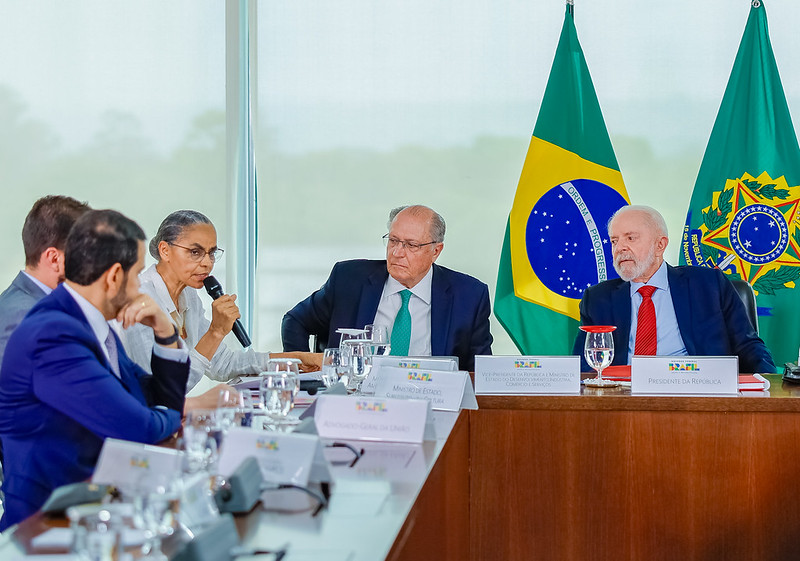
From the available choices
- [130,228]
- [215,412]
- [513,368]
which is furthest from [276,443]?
[513,368]

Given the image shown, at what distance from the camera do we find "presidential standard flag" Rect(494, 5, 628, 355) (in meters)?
4.52

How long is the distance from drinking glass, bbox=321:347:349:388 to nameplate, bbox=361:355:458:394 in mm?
83

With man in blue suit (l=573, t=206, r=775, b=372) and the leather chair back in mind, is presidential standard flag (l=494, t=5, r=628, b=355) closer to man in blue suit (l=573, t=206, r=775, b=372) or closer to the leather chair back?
man in blue suit (l=573, t=206, r=775, b=372)

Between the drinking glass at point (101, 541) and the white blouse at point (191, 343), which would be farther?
the white blouse at point (191, 343)

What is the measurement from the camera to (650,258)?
3705mm

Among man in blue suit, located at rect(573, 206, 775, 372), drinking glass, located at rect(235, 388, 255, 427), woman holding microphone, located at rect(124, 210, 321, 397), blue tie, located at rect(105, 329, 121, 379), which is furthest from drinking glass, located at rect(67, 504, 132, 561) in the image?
man in blue suit, located at rect(573, 206, 775, 372)

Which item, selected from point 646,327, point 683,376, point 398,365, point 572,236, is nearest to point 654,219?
point 646,327

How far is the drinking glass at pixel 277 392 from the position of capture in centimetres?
188

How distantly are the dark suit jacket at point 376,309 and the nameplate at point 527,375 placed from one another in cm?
73

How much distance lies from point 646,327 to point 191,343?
1.80 meters

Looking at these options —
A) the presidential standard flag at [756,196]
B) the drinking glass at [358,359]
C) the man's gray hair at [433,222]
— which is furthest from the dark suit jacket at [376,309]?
the presidential standard flag at [756,196]

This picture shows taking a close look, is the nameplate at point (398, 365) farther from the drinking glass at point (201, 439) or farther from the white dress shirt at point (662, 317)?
the white dress shirt at point (662, 317)

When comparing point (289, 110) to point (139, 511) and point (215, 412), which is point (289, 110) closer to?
point (215, 412)

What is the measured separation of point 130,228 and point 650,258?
7.83 ft
